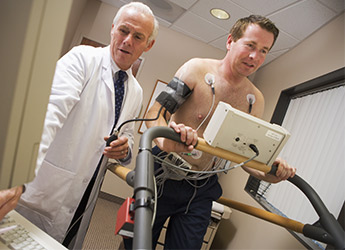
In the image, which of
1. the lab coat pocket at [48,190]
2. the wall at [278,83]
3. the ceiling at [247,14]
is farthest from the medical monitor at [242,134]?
the ceiling at [247,14]

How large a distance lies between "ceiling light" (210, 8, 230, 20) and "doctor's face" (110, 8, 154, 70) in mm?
2065

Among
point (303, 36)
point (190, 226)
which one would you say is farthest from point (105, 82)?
point (303, 36)

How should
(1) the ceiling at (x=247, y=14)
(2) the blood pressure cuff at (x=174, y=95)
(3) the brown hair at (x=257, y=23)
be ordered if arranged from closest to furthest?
(2) the blood pressure cuff at (x=174, y=95), (3) the brown hair at (x=257, y=23), (1) the ceiling at (x=247, y=14)

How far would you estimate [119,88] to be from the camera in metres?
1.63

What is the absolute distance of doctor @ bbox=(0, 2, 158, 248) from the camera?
4.11 ft

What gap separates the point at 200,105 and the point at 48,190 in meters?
0.92

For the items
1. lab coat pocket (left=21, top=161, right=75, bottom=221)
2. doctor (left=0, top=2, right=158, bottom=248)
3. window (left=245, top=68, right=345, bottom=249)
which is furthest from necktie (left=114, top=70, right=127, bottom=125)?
window (left=245, top=68, right=345, bottom=249)

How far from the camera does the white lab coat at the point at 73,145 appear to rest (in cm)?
125

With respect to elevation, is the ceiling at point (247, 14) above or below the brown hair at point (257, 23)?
above

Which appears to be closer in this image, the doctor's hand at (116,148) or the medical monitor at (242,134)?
the medical monitor at (242,134)

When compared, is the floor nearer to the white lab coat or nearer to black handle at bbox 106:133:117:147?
the white lab coat

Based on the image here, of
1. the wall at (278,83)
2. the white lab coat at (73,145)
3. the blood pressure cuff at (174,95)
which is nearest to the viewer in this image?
the white lab coat at (73,145)

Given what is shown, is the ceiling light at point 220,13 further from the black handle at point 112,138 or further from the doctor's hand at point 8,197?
the doctor's hand at point 8,197

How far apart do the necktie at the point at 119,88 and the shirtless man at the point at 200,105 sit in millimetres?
262
